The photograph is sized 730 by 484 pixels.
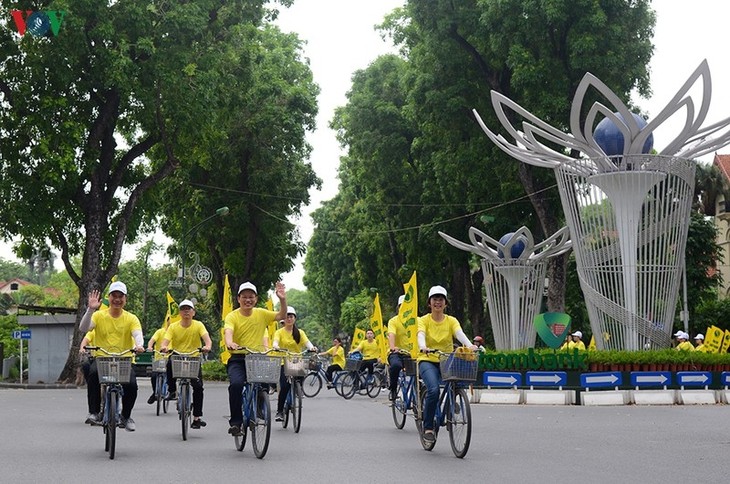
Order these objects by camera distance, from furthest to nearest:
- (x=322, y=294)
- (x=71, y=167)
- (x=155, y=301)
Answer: (x=322, y=294)
(x=155, y=301)
(x=71, y=167)

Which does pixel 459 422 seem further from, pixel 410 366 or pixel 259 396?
pixel 410 366

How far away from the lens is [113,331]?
11977 mm

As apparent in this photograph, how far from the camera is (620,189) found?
24969 millimetres

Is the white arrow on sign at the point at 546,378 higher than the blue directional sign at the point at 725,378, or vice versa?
the white arrow on sign at the point at 546,378

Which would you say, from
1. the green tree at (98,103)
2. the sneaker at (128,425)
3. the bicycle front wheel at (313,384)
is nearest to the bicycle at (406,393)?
the sneaker at (128,425)

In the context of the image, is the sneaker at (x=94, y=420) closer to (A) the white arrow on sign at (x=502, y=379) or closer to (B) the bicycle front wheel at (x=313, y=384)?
(A) the white arrow on sign at (x=502, y=379)

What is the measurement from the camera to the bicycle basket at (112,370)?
440 inches

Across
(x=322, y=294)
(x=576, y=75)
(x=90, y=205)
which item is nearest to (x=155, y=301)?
(x=322, y=294)

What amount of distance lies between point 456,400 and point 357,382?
1482cm

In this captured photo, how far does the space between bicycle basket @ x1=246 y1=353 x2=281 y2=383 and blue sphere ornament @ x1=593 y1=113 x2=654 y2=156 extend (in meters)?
15.5

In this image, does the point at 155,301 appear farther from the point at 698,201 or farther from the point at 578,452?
the point at 578,452

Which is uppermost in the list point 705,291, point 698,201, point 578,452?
point 698,201

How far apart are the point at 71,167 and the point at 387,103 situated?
1731cm

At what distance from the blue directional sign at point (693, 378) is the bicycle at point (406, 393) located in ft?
27.3
